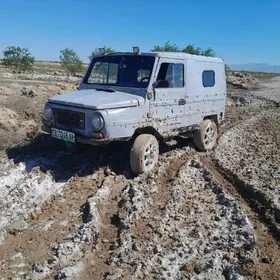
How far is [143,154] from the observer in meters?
6.29

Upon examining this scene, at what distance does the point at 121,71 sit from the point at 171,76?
3.33ft

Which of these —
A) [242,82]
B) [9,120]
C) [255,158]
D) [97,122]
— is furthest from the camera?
[242,82]

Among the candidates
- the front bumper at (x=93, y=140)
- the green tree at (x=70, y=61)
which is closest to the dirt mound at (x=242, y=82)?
the green tree at (x=70, y=61)

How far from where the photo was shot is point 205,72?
828 centimetres

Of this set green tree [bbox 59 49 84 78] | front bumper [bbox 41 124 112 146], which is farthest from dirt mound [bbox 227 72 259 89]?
front bumper [bbox 41 124 112 146]

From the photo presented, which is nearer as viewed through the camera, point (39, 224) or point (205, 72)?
point (39, 224)

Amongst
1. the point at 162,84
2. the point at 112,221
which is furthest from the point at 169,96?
the point at 112,221

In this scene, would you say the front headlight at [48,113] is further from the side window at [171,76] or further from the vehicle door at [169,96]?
the side window at [171,76]

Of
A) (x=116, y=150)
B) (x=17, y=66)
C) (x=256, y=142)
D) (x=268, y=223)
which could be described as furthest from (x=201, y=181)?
(x=17, y=66)

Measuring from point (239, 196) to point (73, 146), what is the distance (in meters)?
3.69

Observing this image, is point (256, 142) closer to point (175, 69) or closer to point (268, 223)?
point (175, 69)

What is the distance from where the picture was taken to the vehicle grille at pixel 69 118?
6203 millimetres

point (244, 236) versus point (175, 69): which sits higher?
point (175, 69)

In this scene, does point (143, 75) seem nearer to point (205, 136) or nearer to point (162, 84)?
point (162, 84)
